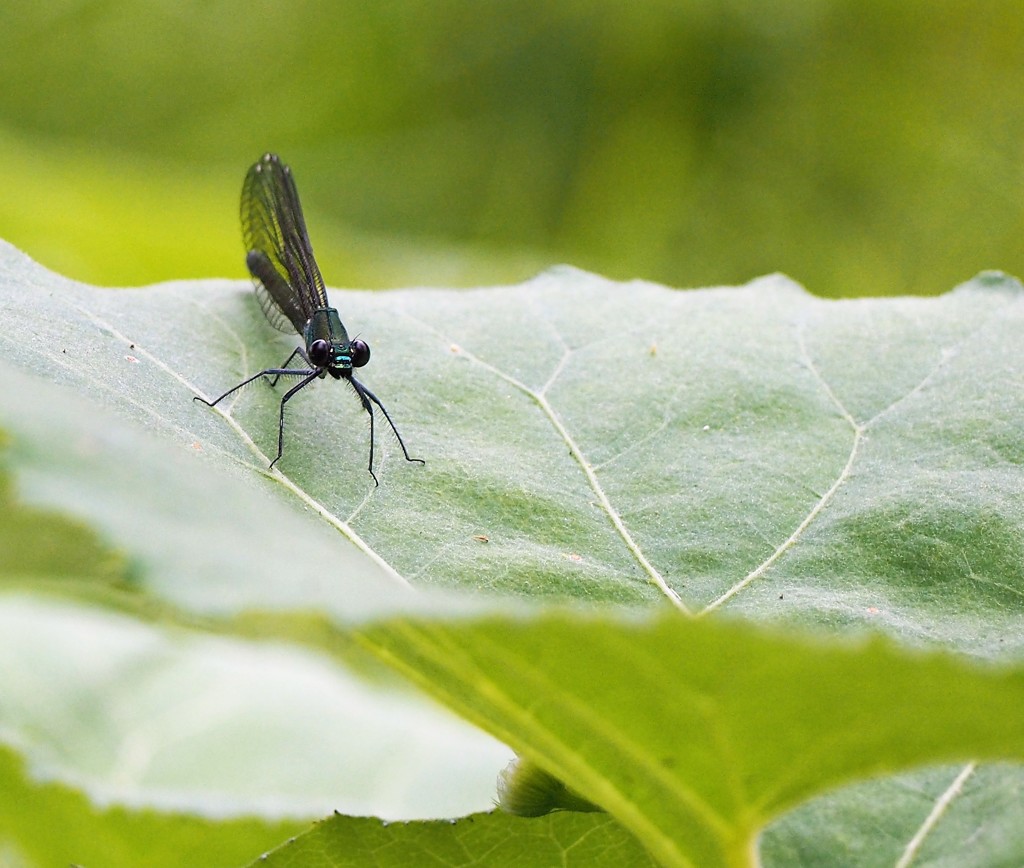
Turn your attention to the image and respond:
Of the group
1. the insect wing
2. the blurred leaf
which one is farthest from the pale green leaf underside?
the blurred leaf

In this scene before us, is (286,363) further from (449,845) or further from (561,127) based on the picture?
(561,127)

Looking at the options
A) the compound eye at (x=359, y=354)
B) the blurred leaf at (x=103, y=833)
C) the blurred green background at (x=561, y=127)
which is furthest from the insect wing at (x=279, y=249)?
the blurred green background at (x=561, y=127)

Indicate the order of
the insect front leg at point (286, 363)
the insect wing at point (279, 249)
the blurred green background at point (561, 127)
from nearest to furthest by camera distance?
the insect front leg at point (286, 363)
the insect wing at point (279, 249)
the blurred green background at point (561, 127)

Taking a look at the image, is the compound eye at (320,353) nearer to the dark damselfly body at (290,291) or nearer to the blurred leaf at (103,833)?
the dark damselfly body at (290,291)

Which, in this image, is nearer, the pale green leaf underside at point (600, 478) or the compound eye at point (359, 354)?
the pale green leaf underside at point (600, 478)

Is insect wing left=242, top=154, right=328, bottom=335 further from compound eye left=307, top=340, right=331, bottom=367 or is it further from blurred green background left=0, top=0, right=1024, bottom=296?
blurred green background left=0, top=0, right=1024, bottom=296

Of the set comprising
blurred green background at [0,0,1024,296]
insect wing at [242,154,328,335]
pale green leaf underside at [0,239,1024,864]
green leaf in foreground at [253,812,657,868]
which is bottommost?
blurred green background at [0,0,1024,296]

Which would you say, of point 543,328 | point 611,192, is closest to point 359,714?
point 543,328
